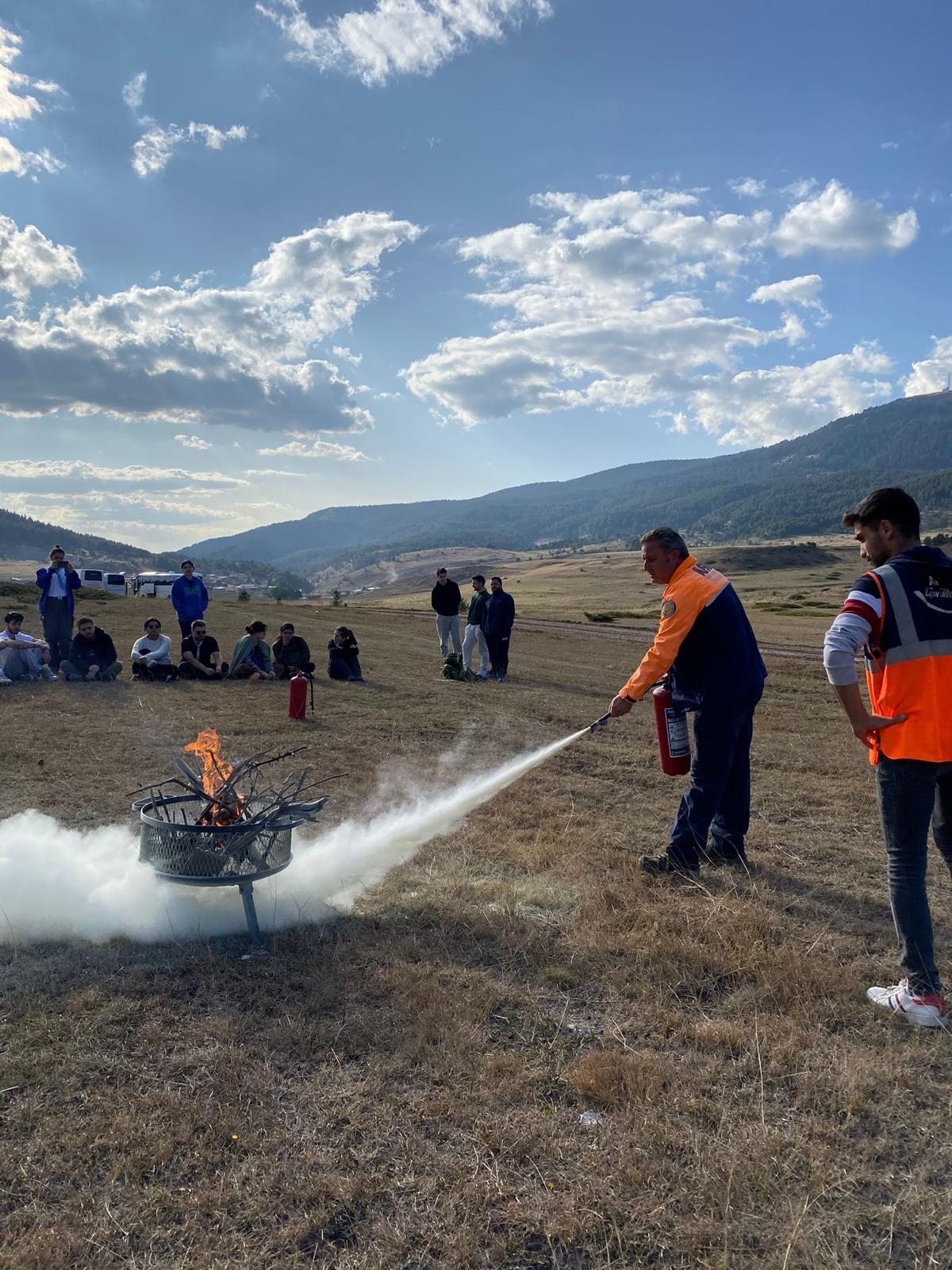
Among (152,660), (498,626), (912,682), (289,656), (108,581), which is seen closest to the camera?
(912,682)

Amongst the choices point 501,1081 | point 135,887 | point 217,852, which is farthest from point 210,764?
point 501,1081

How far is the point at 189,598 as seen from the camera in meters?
15.9

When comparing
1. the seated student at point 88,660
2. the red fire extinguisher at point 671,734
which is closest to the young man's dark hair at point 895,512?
the red fire extinguisher at point 671,734

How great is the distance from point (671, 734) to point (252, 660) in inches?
452

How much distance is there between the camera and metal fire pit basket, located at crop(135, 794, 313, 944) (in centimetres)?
462

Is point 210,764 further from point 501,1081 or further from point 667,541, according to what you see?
point 667,541

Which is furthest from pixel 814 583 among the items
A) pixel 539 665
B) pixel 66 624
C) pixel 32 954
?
pixel 32 954

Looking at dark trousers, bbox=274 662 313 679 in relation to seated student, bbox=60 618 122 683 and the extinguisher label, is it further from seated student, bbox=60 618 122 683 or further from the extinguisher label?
the extinguisher label

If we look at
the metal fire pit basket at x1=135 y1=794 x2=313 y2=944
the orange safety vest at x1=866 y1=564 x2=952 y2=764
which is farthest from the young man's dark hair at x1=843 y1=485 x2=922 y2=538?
the metal fire pit basket at x1=135 y1=794 x2=313 y2=944

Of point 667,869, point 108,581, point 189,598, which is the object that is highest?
point 108,581

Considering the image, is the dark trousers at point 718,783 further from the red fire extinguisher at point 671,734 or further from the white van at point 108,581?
the white van at point 108,581

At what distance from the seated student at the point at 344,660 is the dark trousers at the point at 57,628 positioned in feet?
16.4

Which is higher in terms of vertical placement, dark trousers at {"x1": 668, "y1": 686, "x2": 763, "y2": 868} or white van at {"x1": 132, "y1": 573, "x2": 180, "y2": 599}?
white van at {"x1": 132, "y1": 573, "x2": 180, "y2": 599}

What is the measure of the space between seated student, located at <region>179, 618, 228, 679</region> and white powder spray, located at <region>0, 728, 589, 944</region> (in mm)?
9179
